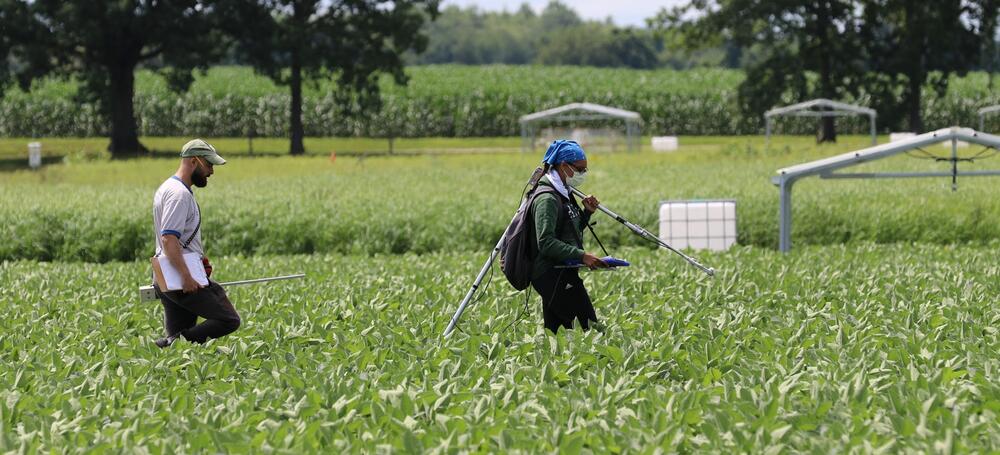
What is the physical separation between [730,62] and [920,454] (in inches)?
5988

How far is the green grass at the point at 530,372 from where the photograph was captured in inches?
268

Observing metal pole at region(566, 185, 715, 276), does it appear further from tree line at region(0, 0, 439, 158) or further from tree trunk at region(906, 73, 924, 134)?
tree trunk at region(906, 73, 924, 134)

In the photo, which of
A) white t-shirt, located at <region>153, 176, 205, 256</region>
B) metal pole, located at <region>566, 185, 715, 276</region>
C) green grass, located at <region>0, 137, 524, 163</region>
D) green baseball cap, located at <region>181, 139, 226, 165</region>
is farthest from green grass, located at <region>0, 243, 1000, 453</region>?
green grass, located at <region>0, 137, 524, 163</region>

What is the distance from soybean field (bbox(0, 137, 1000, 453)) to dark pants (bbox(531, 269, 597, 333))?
192 millimetres

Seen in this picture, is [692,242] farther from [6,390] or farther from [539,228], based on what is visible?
[6,390]

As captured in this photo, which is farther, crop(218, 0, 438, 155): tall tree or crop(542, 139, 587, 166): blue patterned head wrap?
crop(218, 0, 438, 155): tall tree

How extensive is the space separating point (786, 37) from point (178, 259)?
61.5m

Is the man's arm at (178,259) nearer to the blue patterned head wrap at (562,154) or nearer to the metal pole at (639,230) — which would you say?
the blue patterned head wrap at (562,154)

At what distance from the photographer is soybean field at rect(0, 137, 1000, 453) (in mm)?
6898

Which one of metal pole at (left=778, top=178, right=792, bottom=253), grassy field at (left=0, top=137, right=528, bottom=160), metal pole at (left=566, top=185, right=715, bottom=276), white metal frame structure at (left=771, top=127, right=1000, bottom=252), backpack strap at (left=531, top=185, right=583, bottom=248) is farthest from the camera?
grassy field at (left=0, top=137, right=528, bottom=160)

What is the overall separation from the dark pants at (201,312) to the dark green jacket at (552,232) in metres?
2.26

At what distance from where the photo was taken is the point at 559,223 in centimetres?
969

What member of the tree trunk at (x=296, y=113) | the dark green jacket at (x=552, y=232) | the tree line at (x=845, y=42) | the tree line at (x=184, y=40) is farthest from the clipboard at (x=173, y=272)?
the tree line at (x=845, y=42)

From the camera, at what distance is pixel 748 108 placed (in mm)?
68875
